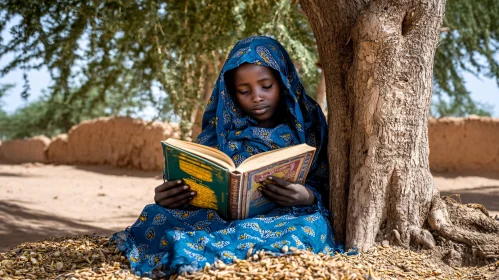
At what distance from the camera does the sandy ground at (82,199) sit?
18.3ft

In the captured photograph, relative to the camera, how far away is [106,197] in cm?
841

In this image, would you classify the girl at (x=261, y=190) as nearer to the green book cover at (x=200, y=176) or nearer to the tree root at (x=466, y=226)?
the green book cover at (x=200, y=176)

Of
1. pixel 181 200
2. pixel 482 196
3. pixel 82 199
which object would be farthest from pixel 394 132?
pixel 82 199

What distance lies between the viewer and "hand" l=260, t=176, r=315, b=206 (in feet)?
9.87

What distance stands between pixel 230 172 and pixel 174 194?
60 cm

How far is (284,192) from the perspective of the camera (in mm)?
3037

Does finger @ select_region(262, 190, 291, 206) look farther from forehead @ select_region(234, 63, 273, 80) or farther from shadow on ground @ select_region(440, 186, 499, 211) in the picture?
shadow on ground @ select_region(440, 186, 499, 211)

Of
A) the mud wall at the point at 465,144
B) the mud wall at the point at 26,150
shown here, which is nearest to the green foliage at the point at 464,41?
the mud wall at the point at 465,144

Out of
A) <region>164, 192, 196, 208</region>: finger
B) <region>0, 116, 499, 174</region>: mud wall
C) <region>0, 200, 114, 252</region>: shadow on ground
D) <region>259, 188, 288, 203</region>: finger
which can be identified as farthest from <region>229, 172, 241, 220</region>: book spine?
<region>0, 116, 499, 174</region>: mud wall

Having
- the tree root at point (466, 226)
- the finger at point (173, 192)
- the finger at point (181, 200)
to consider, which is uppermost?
the finger at point (173, 192)

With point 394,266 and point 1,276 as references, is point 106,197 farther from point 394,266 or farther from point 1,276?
point 394,266

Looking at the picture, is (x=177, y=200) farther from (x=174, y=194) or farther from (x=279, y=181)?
(x=279, y=181)

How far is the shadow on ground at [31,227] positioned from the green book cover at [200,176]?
2.18 metres

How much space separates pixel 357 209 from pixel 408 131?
577 millimetres
